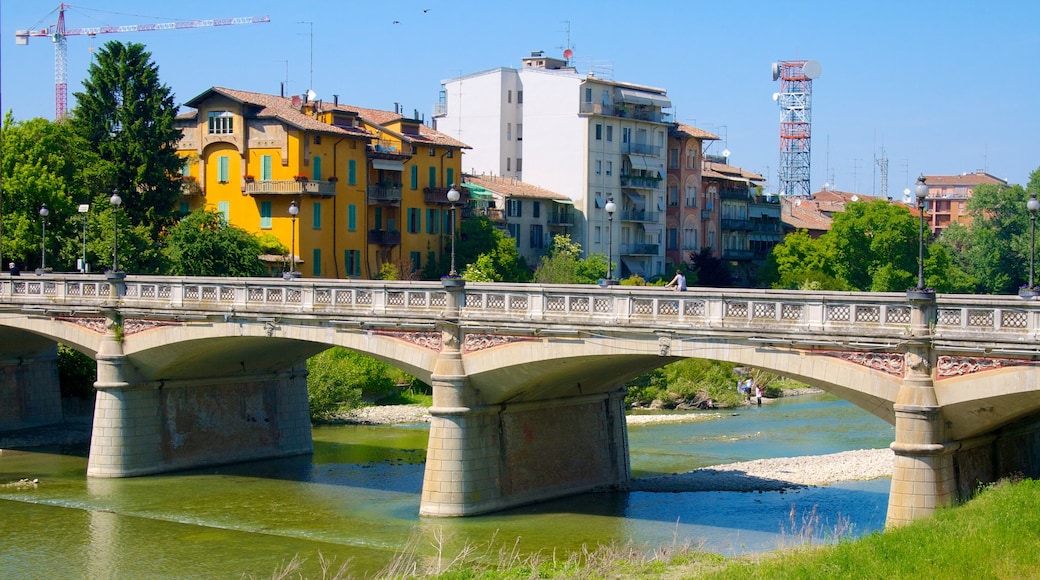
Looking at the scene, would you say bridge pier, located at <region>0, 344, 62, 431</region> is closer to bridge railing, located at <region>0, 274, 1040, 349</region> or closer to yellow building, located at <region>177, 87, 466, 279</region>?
bridge railing, located at <region>0, 274, 1040, 349</region>

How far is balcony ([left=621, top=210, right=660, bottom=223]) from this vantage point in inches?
3845

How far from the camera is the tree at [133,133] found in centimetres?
7412

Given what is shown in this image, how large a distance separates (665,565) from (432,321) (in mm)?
Answer: 12218

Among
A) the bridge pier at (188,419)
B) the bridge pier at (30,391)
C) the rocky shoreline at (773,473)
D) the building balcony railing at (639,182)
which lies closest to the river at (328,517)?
the bridge pier at (188,419)

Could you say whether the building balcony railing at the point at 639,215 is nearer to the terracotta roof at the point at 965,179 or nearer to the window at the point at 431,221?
the window at the point at 431,221

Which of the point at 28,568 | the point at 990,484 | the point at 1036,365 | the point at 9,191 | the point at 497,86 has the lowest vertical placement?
the point at 28,568

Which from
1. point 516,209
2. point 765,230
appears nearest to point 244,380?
point 516,209

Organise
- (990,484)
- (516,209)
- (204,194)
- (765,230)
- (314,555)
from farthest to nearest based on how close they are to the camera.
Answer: (765,230) < (516,209) < (204,194) < (314,555) < (990,484)

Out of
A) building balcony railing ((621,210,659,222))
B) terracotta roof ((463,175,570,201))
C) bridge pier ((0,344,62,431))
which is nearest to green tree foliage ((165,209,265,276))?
bridge pier ((0,344,62,431))

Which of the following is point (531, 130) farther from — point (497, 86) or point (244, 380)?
point (244, 380)

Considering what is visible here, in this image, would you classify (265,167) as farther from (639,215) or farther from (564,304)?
(564,304)

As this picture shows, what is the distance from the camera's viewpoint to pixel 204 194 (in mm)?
78938

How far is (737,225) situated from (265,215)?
1765 inches

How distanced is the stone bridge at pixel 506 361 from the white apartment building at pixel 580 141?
144ft
